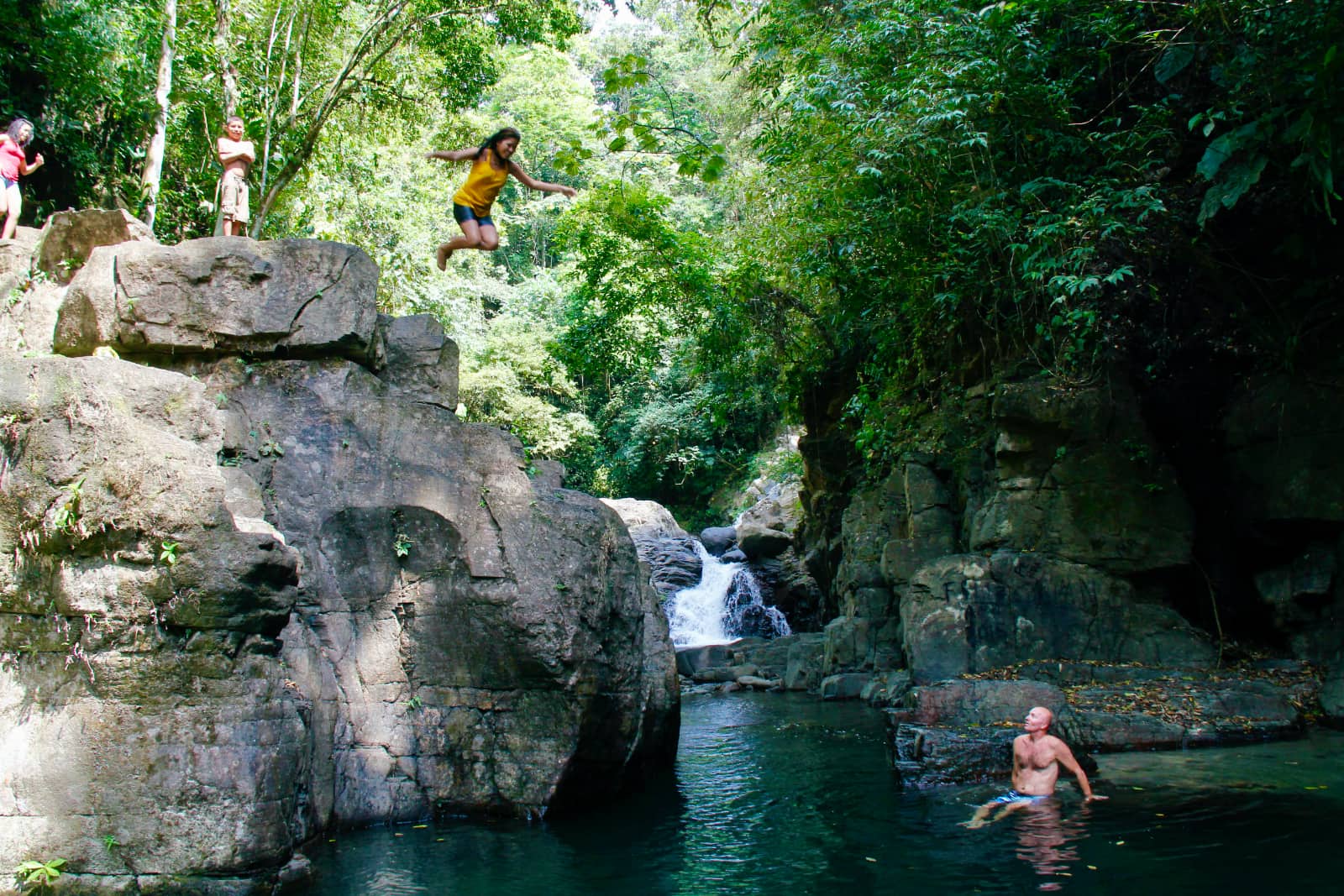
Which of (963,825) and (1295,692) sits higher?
(1295,692)

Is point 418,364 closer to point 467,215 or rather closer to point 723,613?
point 467,215

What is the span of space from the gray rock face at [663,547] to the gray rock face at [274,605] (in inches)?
501

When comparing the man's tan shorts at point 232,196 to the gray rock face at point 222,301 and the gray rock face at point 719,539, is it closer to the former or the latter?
the gray rock face at point 222,301

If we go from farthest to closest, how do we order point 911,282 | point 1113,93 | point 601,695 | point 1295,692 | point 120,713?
point 911,282
point 1113,93
point 1295,692
point 601,695
point 120,713

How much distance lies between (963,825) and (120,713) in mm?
5514

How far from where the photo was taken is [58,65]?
1243 cm

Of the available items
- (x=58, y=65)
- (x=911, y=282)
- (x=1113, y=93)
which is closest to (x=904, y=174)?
(x=911, y=282)

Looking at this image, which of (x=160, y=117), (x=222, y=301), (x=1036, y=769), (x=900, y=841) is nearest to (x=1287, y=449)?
(x=1036, y=769)

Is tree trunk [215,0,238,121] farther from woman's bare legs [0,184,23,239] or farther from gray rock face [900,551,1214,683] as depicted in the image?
gray rock face [900,551,1214,683]

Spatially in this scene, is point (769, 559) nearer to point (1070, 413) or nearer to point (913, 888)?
point (1070, 413)

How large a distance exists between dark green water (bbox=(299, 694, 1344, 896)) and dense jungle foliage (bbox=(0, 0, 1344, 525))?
3966mm

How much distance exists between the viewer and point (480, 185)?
8.17m

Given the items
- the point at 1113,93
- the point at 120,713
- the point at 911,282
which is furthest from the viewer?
the point at 911,282

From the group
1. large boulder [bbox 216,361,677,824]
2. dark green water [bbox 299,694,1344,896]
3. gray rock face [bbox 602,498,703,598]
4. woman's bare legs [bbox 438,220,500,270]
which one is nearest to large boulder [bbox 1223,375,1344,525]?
dark green water [bbox 299,694,1344,896]
